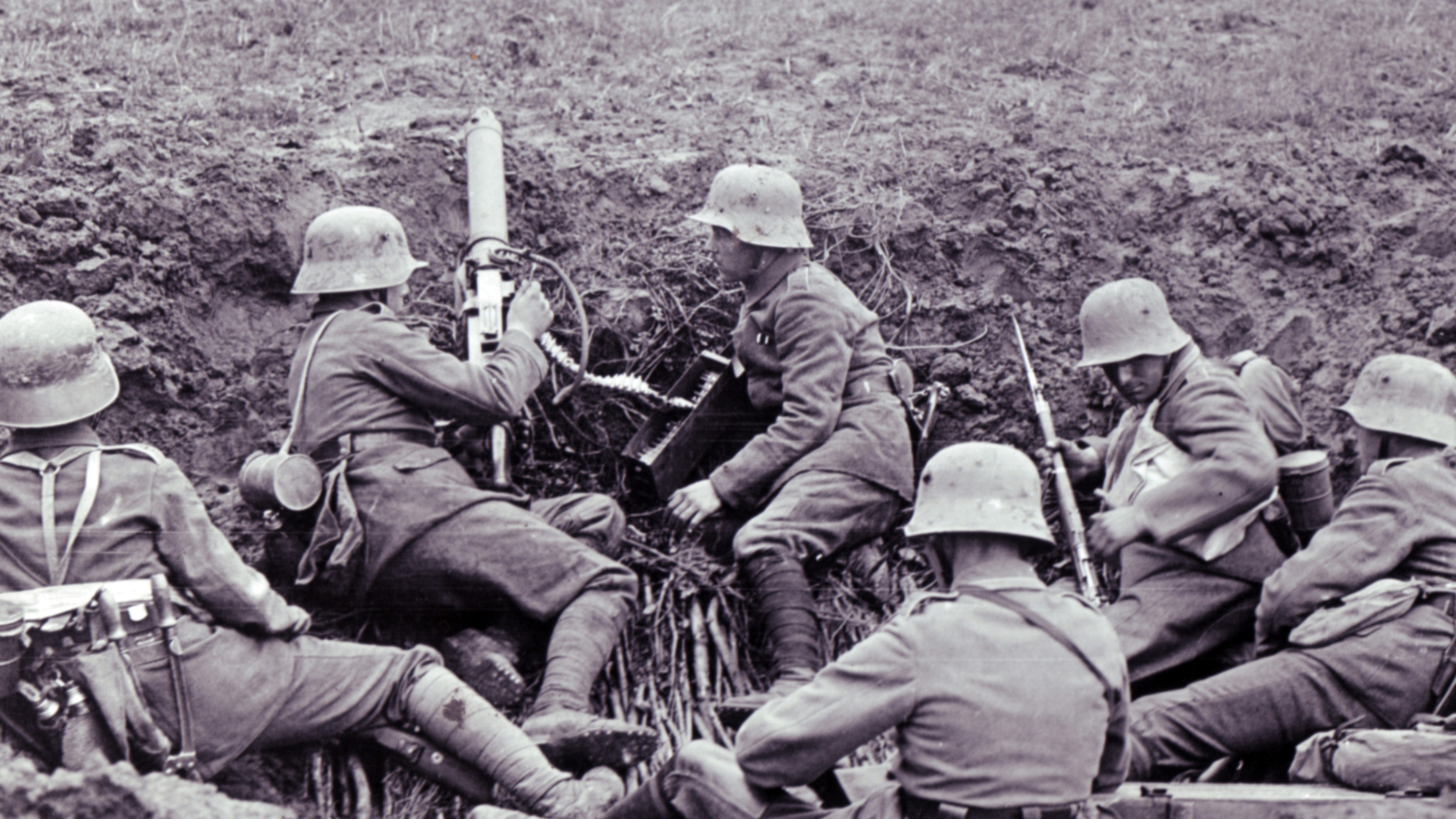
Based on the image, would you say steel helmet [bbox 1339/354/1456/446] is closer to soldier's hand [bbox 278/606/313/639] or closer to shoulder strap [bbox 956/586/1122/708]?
shoulder strap [bbox 956/586/1122/708]

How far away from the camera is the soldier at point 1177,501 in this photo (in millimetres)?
5250

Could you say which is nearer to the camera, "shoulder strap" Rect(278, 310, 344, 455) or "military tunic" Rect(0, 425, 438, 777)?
"military tunic" Rect(0, 425, 438, 777)

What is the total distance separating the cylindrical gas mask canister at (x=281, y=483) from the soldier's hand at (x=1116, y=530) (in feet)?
10.2

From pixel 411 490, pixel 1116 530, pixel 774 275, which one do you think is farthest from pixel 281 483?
pixel 1116 530

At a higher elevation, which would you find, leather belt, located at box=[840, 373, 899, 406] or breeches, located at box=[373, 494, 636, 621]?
leather belt, located at box=[840, 373, 899, 406]

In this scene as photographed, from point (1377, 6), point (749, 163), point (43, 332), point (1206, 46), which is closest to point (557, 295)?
point (749, 163)

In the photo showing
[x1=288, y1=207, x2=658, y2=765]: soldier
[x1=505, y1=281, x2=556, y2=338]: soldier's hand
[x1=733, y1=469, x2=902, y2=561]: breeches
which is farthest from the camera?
[x1=505, y1=281, x2=556, y2=338]: soldier's hand

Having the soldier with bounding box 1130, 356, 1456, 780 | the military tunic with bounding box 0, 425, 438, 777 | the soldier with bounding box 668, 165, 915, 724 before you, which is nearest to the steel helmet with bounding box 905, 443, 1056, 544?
the soldier with bounding box 1130, 356, 1456, 780

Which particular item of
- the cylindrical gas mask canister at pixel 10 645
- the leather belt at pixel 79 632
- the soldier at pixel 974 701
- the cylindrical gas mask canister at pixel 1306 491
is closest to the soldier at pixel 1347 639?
the cylindrical gas mask canister at pixel 1306 491

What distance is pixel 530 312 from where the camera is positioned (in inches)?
238

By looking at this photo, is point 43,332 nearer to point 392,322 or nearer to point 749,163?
point 392,322

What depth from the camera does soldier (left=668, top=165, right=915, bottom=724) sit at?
566cm

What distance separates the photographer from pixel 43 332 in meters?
4.48

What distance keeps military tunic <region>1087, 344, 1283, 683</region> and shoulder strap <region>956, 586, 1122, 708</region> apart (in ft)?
5.46
